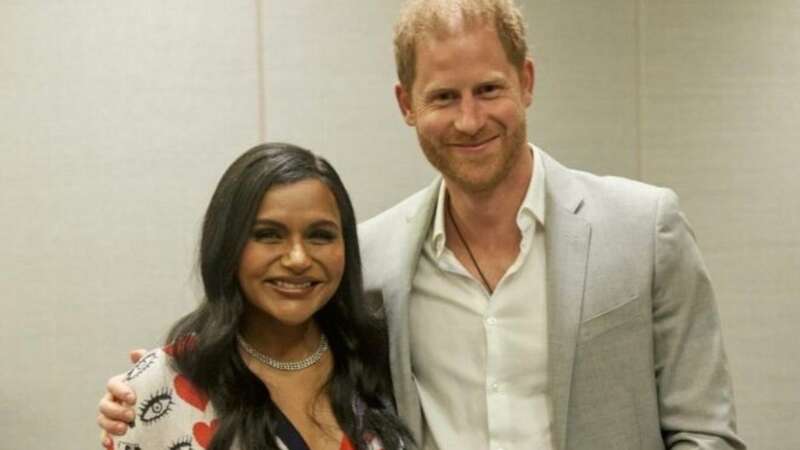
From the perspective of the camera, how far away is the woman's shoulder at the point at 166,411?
61.6 inches

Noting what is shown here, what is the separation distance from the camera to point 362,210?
285cm

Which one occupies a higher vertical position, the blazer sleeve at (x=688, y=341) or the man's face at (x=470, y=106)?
the man's face at (x=470, y=106)

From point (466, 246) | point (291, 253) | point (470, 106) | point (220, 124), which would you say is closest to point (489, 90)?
point (470, 106)

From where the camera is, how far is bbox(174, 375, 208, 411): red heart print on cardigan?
1596 mm

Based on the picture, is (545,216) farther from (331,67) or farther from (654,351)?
(331,67)

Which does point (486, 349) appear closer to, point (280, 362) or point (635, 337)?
point (635, 337)

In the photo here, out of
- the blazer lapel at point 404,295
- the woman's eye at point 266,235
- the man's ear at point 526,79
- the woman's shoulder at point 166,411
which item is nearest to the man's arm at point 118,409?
the woman's shoulder at point 166,411

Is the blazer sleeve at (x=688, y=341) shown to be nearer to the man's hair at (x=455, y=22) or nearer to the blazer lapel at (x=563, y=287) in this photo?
the blazer lapel at (x=563, y=287)

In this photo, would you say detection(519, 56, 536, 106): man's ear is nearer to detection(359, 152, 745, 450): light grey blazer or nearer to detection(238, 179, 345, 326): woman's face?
detection(359, 152, 745, 450): light grey blazer

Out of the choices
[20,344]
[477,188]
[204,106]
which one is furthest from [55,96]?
[477,188]

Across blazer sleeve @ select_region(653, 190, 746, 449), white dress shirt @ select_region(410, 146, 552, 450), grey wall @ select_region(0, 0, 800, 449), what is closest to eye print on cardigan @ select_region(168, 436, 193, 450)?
white dress shirt @ select_region(410, 146, 552, 450)

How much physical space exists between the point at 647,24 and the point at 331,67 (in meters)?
0.98

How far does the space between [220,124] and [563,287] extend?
1.34 meters

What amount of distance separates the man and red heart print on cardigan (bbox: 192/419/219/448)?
15.5 inches
